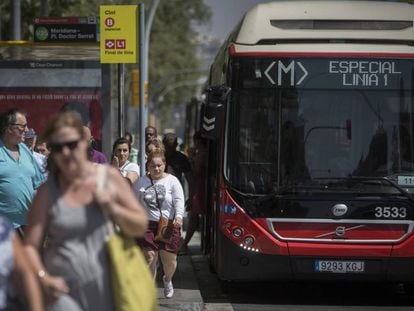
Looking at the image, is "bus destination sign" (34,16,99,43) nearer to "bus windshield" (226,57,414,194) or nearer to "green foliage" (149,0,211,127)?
"bus windshield" (226,57,414,194)

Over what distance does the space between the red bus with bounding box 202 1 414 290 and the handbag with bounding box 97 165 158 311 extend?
14.7ft

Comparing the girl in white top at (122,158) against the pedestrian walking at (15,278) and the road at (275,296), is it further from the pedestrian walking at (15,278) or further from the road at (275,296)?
the pedestrian walking at (15,278)

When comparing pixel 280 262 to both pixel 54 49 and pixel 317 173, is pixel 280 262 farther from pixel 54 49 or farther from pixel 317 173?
pixel 54 49

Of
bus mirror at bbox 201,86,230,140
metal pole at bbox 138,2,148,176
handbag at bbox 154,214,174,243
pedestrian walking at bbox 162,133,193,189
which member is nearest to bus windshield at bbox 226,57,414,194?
bus mirror at bbox 201,86,230,140

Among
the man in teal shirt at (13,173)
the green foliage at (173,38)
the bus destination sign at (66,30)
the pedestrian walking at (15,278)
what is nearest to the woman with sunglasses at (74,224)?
the pedestrian walking at (15,278)

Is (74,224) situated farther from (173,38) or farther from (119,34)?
(173,38)

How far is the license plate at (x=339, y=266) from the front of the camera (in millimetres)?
8547

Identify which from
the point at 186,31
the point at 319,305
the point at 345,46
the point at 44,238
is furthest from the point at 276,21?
the point at 186,31

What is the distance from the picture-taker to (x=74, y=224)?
4023 millimetres

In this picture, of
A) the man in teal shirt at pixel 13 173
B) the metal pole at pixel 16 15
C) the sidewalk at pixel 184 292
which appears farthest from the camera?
the metal pole at pixel 16 15

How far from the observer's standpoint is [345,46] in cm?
871

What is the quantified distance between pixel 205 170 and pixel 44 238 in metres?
7.38

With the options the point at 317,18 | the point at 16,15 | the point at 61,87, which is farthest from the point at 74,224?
the point at 16,15

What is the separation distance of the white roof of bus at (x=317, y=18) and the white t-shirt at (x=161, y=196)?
1720mm
